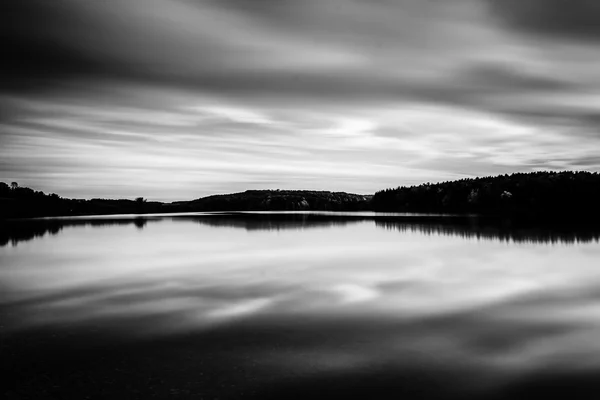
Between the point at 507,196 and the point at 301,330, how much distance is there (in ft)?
462

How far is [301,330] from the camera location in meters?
11.0

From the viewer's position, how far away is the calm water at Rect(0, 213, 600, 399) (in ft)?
24.8

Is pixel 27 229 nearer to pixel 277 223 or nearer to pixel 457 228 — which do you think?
pixel 277 223

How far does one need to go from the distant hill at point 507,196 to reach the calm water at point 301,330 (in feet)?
260

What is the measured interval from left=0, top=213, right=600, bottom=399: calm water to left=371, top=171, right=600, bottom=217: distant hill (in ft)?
260

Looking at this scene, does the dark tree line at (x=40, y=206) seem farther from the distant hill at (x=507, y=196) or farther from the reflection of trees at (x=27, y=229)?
the distant hill at (x=507, y=196)

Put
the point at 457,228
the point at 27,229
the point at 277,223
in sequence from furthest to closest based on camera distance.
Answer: the point at 277,223 → the point at 27,229 → the point at 457,228

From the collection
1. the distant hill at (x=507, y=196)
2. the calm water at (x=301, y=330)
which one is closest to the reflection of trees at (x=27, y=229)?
the calm water at (x=301, y=330)

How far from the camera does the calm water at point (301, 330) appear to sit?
24.8 feet

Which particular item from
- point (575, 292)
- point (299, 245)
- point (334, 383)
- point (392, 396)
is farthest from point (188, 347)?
point (299, 245)

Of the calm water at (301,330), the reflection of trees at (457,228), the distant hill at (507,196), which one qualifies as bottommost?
the calm water at (301,330)

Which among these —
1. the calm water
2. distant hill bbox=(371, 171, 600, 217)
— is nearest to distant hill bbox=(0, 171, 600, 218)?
distant hill bbox=(371, 171, 600, 217)

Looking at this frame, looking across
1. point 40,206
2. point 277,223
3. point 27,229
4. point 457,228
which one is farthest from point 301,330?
point 40,206

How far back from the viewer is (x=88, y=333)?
10.8 metres
